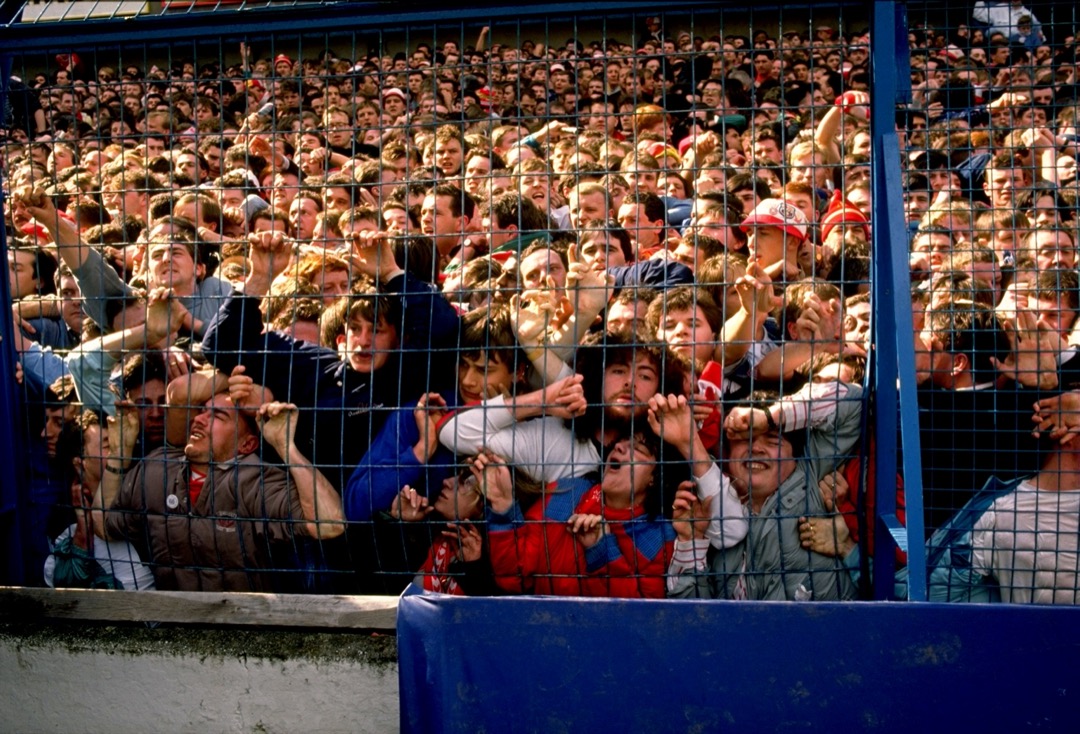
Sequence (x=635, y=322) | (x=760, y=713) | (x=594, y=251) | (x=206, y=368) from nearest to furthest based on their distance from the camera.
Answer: (x=760, y=713), (x=635, y=322), (x=206, y=368), (x=594, y=251)

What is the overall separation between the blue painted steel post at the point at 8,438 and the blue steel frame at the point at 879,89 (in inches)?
20.0

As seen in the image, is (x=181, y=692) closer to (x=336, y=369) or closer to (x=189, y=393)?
(x=189, y=393)

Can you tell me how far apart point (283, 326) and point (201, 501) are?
0.62m

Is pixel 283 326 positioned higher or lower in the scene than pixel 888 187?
lower

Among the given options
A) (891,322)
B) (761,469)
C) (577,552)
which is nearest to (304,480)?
(577,552)

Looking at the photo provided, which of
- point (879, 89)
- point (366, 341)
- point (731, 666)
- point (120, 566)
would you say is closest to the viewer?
point (731, 666)

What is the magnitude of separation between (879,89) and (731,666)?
5.10 feet

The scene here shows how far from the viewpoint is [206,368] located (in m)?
3.73

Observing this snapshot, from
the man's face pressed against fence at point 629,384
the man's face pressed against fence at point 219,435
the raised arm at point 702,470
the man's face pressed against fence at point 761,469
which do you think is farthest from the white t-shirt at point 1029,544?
the man's face pressed against fence at point 219,435

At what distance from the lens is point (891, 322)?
311 centimetres

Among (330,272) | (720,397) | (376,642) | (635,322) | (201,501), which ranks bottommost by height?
(376,642)

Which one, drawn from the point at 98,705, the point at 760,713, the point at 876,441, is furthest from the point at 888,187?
the point at 98,705

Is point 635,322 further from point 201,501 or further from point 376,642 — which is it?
point 201,501

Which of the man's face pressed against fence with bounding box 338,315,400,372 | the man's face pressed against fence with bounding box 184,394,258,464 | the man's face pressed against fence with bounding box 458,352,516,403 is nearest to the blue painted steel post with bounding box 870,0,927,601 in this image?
the man's face pressed against fence with bounding box 458,352,516,403
